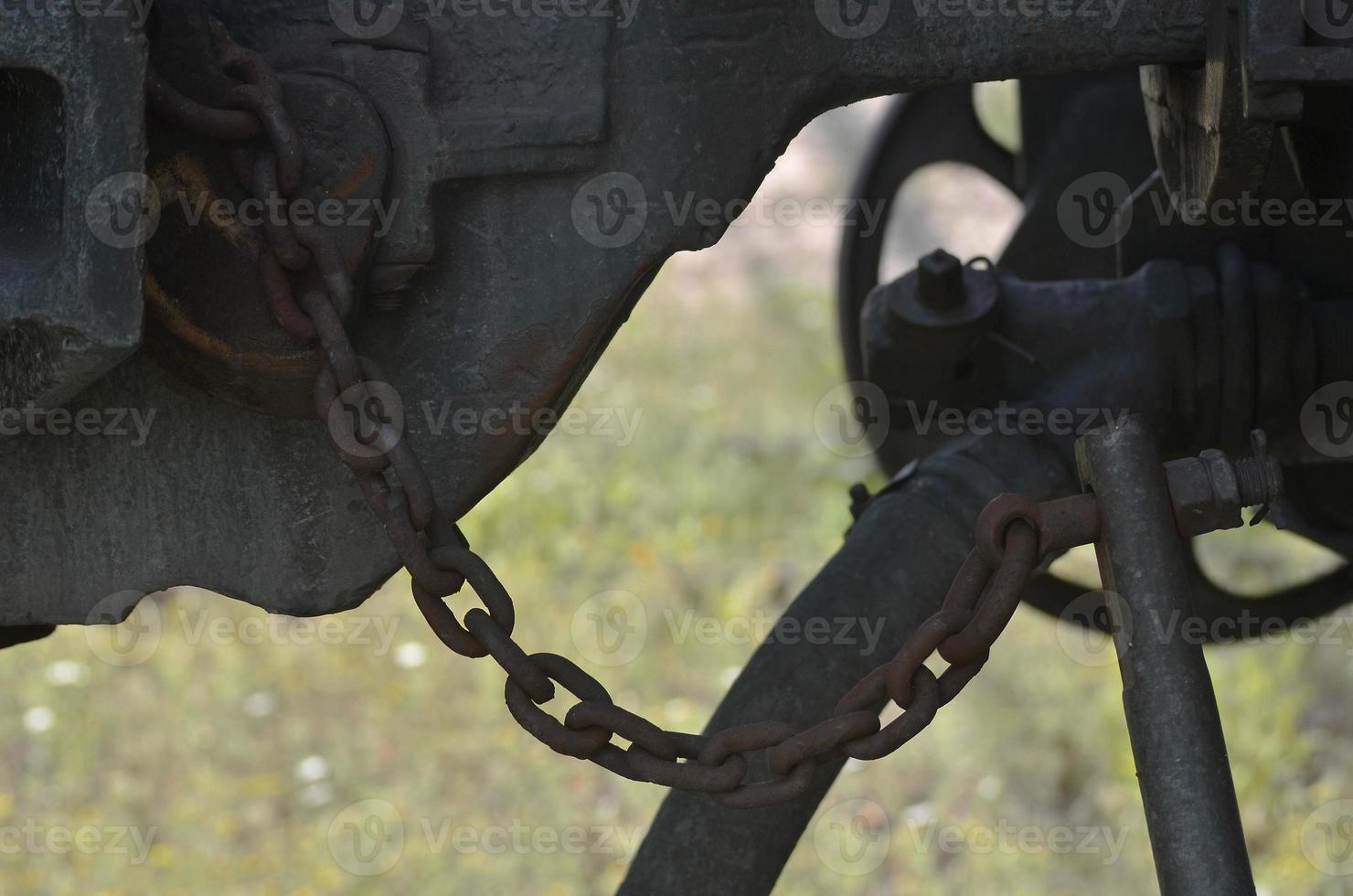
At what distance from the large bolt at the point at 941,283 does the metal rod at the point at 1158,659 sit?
2.55 ft

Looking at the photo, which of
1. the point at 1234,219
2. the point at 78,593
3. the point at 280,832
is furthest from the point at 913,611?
the point at 280,832

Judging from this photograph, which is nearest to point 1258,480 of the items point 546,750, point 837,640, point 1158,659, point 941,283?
point 1158,659

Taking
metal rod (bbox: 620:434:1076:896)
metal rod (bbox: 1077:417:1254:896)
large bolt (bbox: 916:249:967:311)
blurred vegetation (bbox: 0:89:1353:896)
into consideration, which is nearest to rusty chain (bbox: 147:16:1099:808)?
metal rod (bbox: 1077:417:1254:896)

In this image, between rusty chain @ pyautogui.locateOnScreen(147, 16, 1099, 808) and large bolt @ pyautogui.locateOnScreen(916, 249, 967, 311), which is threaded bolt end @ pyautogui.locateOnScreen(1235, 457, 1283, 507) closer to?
rusty chain @ pyautogui.locateOnScreen(147, 16, 1099, 808)

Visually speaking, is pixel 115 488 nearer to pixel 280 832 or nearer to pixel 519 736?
pixel 280 832

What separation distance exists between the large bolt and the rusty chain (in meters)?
0.83

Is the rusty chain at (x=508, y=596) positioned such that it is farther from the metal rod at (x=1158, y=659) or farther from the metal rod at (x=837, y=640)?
the metal rod at (x=837, y=640)

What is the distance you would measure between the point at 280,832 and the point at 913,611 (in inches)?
74.9

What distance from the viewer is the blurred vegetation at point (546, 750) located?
3156 mm

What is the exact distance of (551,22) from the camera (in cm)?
149

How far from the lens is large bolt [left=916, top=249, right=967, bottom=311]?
7.03 feet

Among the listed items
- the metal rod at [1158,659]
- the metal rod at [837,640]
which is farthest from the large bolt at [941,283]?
the metal rod at [1158,659]

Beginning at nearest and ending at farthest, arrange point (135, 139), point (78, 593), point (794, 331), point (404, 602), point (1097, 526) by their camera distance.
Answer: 1. point (135, 139)
2. point (1097, 526)
3. point (78, 593)
4. point (404, 602)
5. point (794, 331)

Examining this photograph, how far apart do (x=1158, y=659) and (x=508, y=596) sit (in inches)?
23.1
